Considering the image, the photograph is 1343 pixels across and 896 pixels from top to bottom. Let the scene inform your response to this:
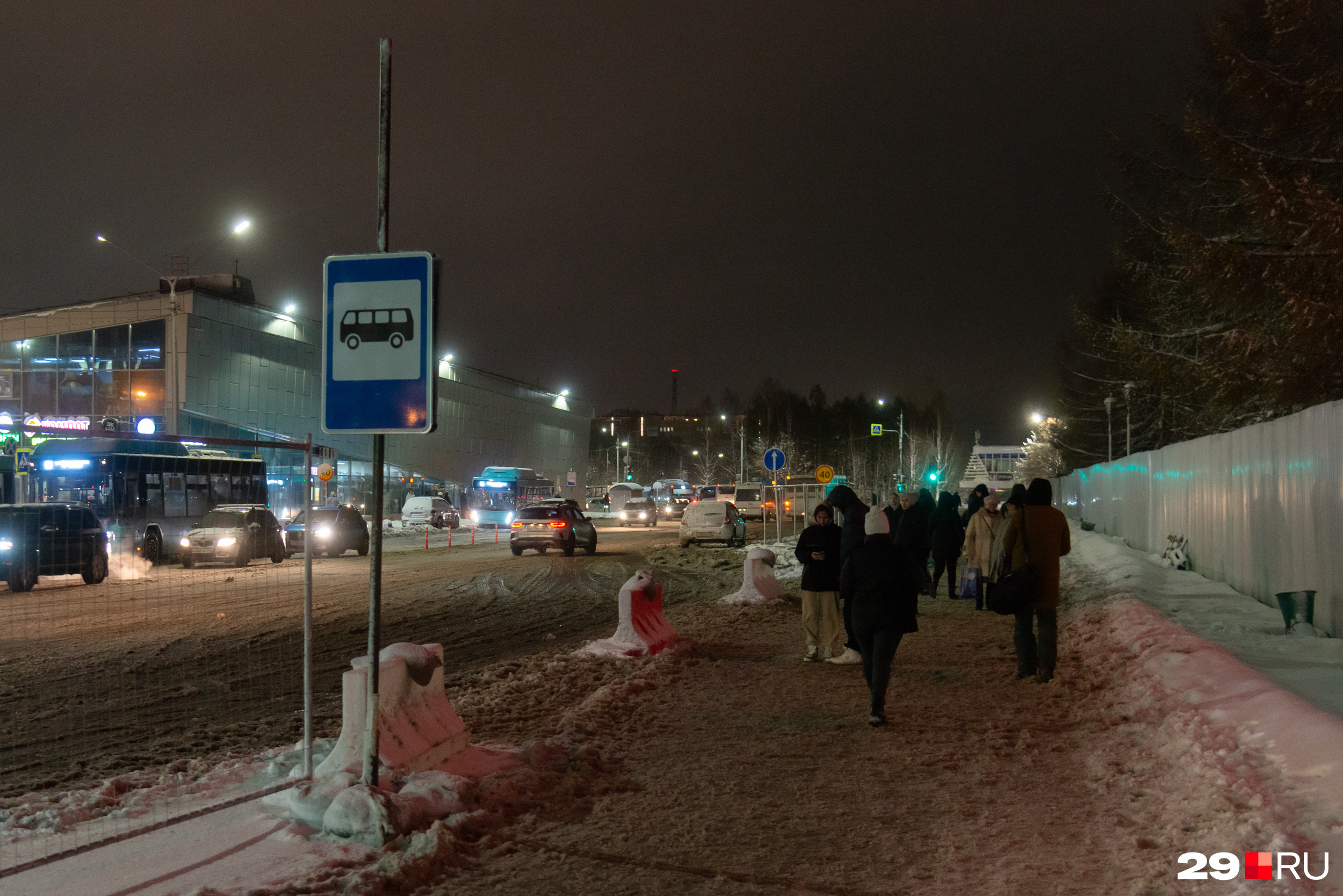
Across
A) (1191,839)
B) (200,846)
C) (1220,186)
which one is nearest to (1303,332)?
(1220,186)

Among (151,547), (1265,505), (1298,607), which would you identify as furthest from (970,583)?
(151,547)

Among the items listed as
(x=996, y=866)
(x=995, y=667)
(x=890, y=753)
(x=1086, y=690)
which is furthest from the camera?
(x=995, y=667)

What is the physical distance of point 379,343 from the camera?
5906 millimetres

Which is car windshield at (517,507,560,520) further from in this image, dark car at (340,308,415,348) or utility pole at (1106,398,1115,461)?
dark car at (340,308,415,348)

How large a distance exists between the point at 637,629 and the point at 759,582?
236 inches

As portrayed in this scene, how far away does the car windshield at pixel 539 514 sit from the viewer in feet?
105

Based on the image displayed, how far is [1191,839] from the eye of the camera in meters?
5.25

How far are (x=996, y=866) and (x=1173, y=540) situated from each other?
53.9 feet

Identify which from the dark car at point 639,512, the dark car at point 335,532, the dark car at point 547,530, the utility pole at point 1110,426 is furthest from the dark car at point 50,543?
the dark car at point 639,512

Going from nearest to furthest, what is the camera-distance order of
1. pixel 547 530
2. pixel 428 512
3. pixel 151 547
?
pixel 151 547
pixel 547 530
pixel 428 512

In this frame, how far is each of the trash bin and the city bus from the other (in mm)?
14417

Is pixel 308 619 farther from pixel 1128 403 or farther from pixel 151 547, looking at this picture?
pixel 1128 403

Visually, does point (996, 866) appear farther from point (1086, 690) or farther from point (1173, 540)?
point (1173, 540)

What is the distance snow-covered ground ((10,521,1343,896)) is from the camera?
197 inches
